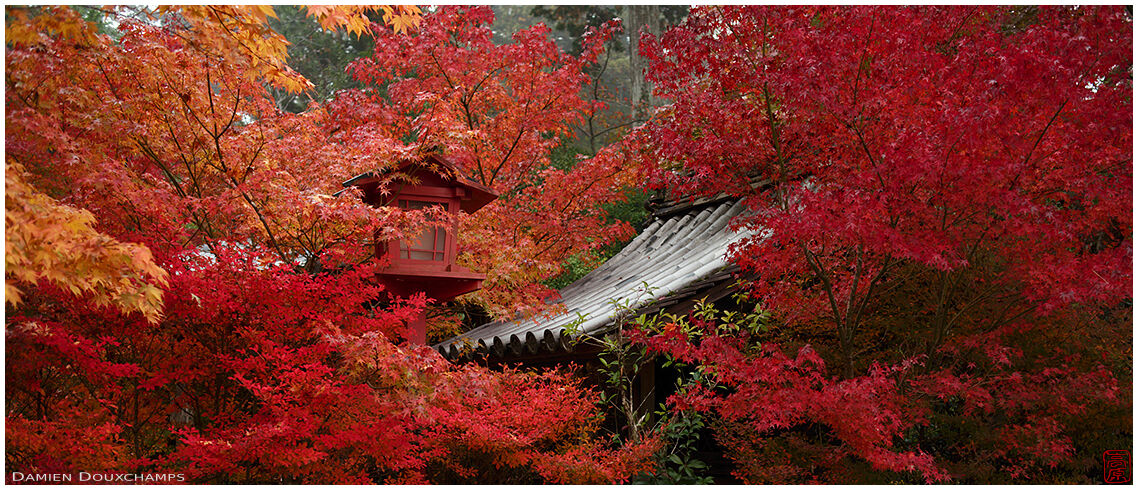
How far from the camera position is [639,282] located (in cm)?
875

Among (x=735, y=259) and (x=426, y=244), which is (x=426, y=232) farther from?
(x=735, y=259)

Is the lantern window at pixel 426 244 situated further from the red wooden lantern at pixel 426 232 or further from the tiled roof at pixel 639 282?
the tiled roof at pixel 639 282

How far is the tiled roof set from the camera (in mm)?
7086

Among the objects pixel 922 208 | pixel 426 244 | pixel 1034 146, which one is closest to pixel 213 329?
pixel 426 244

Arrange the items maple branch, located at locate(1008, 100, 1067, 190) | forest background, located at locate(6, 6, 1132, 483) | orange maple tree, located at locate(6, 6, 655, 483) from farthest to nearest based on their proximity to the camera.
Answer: orange maple tree, located at locate(6, 6, 655, 483) < forest background, located at locate(6, 6, 1132, 483) < maple branch, located at locate(1008, 100, 1067, 190)

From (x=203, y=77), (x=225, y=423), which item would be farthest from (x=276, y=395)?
(x=203, y=77)

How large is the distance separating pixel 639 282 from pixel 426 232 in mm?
2726

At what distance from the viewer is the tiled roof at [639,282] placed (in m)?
7.09

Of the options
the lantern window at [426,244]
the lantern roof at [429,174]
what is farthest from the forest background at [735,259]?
the lantern window at [426,244]

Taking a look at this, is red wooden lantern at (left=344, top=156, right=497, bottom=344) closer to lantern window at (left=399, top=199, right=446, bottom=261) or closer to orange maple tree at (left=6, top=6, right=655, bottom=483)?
lantern window at (left=399, top=199, right=446, bottom=261)

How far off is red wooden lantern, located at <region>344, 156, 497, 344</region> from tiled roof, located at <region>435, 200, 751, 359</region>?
38.9 inches

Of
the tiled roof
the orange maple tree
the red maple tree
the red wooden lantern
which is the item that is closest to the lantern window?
the red wooden lantern

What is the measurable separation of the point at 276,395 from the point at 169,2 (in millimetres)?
2812

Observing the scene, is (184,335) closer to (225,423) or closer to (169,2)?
(225,423)
